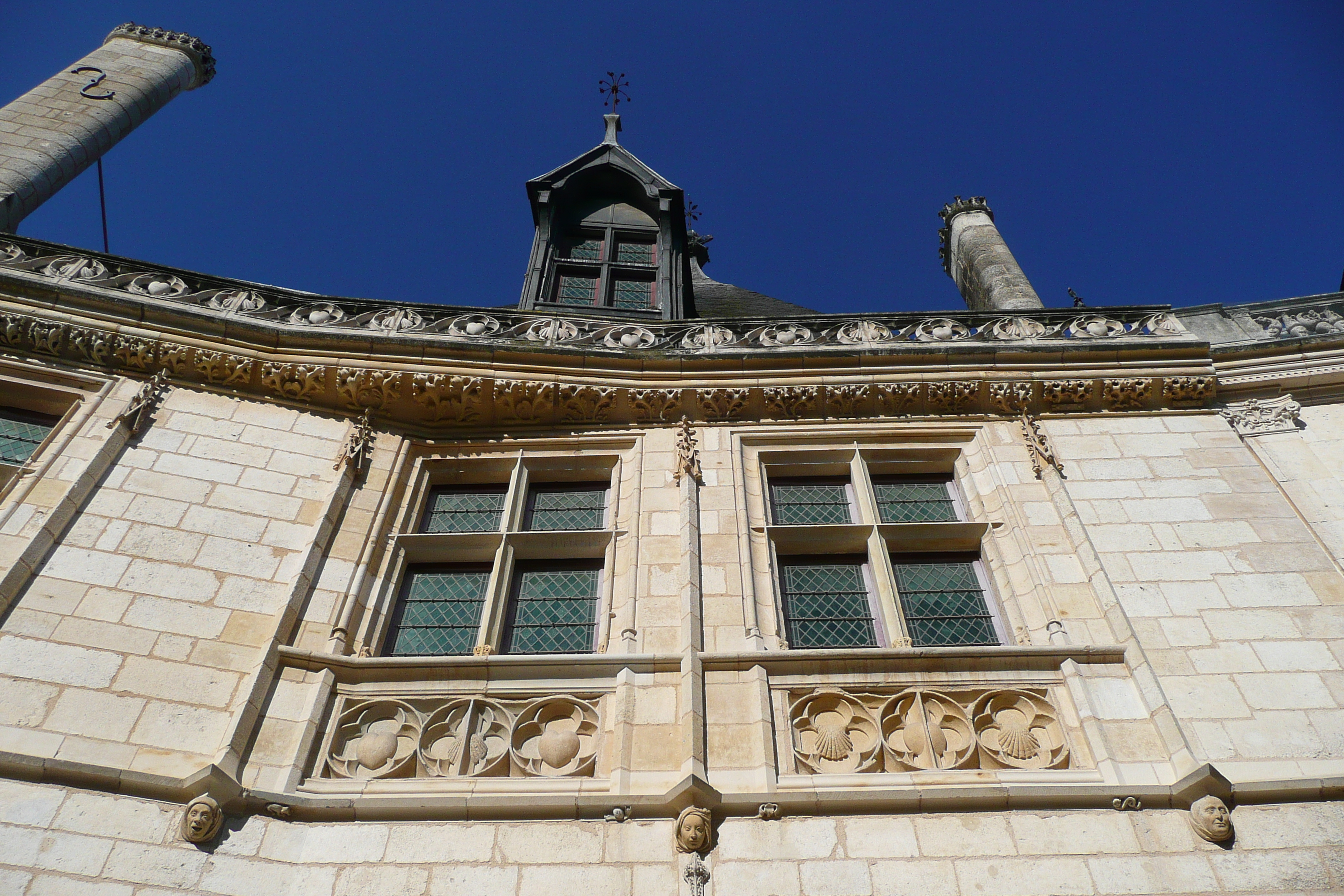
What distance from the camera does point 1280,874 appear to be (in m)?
4.46

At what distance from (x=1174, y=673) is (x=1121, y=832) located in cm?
112

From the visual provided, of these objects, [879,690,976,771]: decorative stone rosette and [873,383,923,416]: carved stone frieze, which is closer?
[879,690,976,771]: decorative stone rosette


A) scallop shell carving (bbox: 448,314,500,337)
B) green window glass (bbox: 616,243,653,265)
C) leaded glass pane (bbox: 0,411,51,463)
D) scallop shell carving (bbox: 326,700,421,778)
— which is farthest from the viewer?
green window glass (bbox: 616,243,653,265)

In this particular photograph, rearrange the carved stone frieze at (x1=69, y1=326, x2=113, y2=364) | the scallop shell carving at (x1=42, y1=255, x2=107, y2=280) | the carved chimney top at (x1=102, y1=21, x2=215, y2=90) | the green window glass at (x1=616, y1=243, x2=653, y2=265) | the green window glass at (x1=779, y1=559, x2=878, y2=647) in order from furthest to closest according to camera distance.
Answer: the carved chimney top at (x1=102, y1=21, x2=215, y2=90) < the green window glass at (x1=616, y1=243, x2=653, y2=265) < the scallop shell carving at (x1=42, y1=255, x2=107, y2=280) < the carved stone frieze at (x1=69, y1=326, x2=113, y2=364) < the green window glass at (x1=779, y1=559, x2=878, y2=647)

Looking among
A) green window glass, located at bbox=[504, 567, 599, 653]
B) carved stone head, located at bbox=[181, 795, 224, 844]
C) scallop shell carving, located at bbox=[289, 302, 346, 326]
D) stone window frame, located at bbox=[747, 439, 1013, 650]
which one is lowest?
carved stone head, located at bbox=[181, 795, 224, 844]

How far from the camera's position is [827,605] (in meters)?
6.36

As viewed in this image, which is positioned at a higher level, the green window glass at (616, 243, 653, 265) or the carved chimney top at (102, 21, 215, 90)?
the carved chimney top at (102, 21, 215, 90)

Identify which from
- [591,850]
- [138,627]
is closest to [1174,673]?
[591,850]

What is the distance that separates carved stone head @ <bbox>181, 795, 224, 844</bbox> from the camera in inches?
177

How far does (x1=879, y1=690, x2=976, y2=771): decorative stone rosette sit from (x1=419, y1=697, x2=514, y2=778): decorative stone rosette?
1887 mm

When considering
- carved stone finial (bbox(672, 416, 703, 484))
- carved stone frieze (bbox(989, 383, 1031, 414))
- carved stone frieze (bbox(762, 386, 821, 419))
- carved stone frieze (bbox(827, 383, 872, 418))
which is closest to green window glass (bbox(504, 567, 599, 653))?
carved stone finial (bbox(672, 416, 703, 484))

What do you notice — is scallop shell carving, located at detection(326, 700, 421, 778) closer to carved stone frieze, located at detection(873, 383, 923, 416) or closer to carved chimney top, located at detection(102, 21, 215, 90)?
carved stone frieze, located at detection(873, 383, 923, 416)

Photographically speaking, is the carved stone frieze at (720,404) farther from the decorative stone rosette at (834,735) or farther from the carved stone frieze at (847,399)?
the decorative stone rosette at (834,735)

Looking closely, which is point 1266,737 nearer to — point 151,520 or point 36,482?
point 151,520
